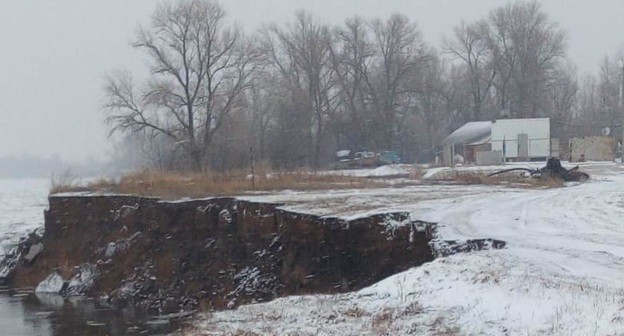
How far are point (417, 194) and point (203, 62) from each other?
38.1 meters

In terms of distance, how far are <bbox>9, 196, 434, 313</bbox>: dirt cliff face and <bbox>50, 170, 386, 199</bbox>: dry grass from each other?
1.53 m

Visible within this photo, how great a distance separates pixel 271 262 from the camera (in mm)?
21531

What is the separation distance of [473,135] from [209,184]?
138 ft

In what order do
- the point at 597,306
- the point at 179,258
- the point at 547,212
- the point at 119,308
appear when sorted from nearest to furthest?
the point at 597,306, the point at 547,212, the point at 119,308, the point at 179,258

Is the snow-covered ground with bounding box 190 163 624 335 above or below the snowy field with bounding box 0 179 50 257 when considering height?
above

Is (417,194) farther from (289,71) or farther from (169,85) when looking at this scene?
(289,71)

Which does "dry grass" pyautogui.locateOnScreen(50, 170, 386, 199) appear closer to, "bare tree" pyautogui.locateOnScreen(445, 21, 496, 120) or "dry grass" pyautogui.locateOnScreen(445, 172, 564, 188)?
"dry grass" pyautogui.locateOnScreen(445, 172, 564, 188)

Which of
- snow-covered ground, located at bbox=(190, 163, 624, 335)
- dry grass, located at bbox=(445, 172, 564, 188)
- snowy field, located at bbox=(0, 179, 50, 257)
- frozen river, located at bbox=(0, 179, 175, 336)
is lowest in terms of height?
frozen river, located at bbox=(0, 179, 175, 336)

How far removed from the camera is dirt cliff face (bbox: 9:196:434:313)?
18703 mm

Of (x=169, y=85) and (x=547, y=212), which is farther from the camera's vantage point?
(x=169, y=85)

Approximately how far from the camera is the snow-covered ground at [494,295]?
9.14 metres

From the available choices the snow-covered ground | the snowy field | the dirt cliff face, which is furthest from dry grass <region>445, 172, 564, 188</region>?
the snowy field

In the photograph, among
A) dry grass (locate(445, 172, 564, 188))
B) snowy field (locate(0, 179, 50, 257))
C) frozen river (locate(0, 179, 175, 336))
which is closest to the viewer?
frozen river (locate(0, 179, 175, 336))

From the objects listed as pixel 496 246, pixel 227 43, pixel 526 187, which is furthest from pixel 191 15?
pixel 496 246
